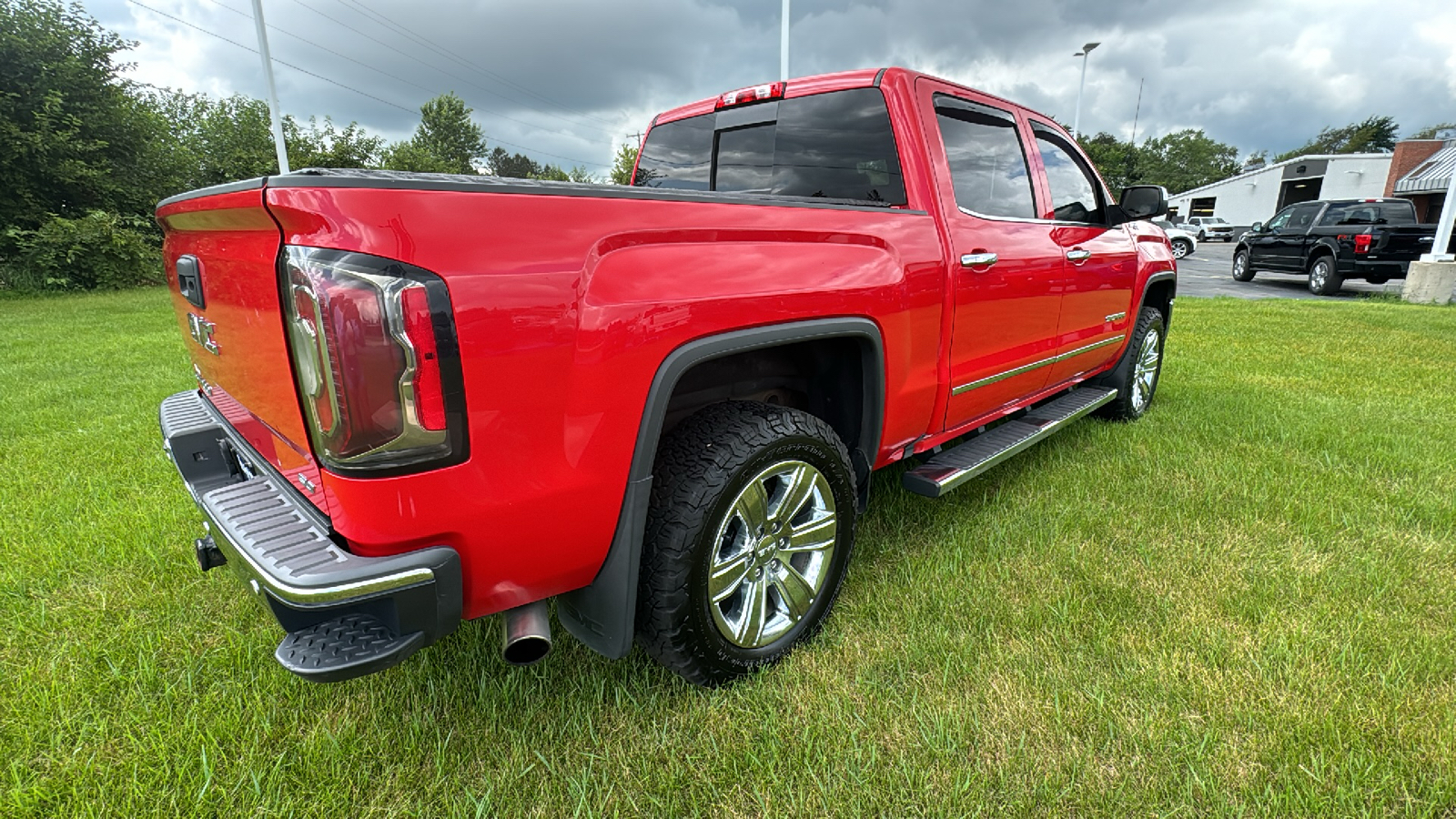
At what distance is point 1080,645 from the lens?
2.24 metres

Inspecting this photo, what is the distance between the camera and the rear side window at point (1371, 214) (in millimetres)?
13039

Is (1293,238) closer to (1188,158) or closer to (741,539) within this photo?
(741,539)

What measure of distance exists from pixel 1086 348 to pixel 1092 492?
819 mm

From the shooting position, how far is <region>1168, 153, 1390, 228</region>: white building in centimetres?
4122

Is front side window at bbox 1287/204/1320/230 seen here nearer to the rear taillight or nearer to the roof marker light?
the roof marker light

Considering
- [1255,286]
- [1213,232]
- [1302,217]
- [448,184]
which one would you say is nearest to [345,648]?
[448,184]

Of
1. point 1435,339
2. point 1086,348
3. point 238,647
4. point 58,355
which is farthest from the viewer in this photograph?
point 1435,339

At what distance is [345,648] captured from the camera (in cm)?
141

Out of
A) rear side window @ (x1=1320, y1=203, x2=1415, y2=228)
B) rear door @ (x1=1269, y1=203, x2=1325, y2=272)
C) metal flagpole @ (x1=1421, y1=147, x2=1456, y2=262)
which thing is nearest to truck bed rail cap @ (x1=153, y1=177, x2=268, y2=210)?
metal flagpole @ (x1=1421, y1=147, x2=1456, y2=262)

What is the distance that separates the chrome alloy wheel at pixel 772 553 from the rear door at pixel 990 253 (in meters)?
0.89

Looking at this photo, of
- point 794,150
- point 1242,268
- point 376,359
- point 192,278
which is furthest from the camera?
point 1242,268

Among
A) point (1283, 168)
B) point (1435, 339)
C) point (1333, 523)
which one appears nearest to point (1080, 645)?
point (1333, 523)

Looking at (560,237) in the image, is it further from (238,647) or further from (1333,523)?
(1333,523)

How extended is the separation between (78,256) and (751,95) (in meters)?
17.1
